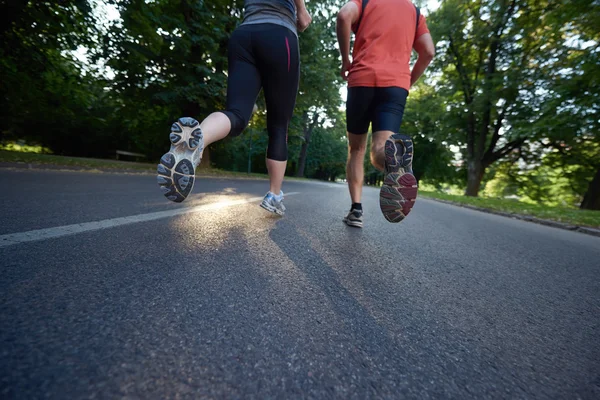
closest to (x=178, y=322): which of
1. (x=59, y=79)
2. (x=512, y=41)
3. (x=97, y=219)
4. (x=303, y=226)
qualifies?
(x=97, y=219)

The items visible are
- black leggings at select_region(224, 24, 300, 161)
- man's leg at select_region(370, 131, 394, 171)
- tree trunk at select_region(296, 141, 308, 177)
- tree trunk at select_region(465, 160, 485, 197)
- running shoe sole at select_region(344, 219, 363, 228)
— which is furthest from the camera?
tree trunk at select_region(296, 141, 308, 177)

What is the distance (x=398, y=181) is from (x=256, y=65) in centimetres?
136

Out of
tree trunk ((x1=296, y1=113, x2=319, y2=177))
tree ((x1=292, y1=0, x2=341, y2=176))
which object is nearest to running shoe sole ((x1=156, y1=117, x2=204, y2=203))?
tree ((x1=292, y1=0, x2=341, y2=176))

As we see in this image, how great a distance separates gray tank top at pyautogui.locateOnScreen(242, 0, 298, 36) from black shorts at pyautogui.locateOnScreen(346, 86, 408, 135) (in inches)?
30.2

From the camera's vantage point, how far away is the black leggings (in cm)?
200

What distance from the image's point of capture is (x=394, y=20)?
7.61ft

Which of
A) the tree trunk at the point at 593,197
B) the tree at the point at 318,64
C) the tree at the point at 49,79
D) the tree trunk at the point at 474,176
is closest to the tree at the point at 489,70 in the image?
the tree trunk at the point at 474,176

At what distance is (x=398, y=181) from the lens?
1.82 m

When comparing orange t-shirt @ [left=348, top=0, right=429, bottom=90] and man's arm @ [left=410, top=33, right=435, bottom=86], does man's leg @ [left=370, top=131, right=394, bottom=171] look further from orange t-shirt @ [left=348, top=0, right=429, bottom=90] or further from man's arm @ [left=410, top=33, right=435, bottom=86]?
man's arm @ [left=410, top=33, right=435, bottom=86]

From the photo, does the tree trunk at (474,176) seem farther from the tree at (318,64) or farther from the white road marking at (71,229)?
the white road marking at (71,229)

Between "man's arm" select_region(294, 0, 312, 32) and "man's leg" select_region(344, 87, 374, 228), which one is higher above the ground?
"man's arm" select_region(294, 0, 312, 32)

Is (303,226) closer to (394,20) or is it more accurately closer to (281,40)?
(281,40)

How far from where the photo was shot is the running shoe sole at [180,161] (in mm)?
1527

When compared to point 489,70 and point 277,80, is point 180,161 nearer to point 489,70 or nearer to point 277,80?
point 277,80
